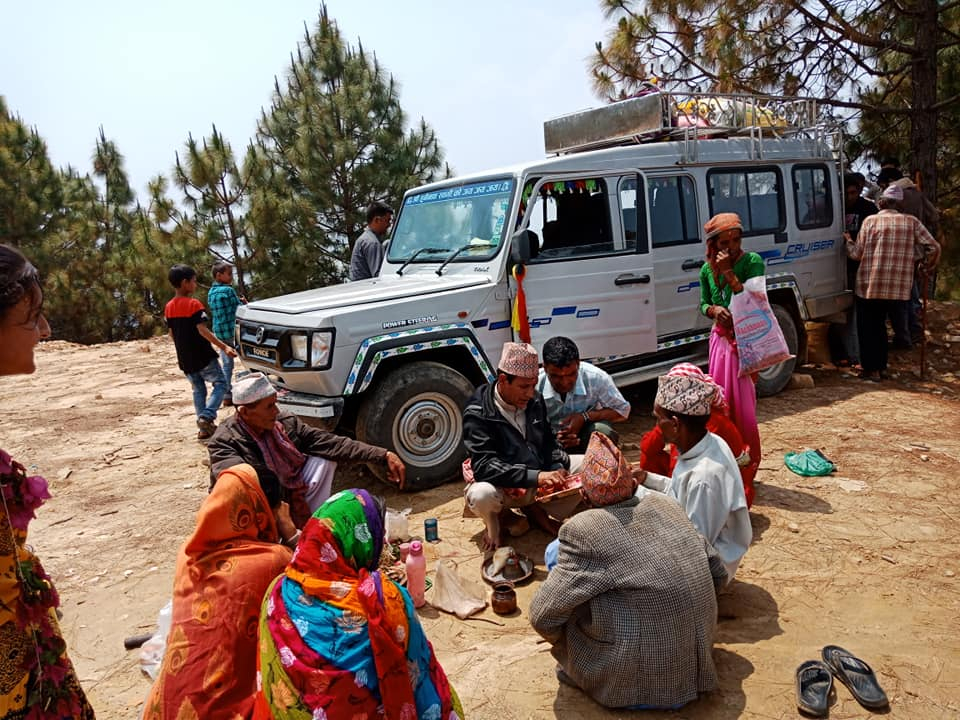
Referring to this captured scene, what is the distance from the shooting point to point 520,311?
492 cm

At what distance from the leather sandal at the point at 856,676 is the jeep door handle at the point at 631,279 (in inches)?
125

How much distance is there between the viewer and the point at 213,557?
2.27 metres

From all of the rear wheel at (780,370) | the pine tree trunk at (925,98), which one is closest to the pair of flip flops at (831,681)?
the rear wheel at (780,370)

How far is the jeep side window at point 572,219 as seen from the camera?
5.15 metres

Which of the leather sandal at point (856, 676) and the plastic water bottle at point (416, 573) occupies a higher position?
the plastic water bottle at point (416, 573)

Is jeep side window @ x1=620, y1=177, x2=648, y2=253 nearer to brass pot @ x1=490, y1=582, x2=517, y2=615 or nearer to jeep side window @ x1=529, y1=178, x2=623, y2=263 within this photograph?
jeep side window @ x1=529, y1=178, x2=623, y2=263

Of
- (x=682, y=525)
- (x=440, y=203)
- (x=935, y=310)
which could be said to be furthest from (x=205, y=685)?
(x=935, y=310)

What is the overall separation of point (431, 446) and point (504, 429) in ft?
3.68

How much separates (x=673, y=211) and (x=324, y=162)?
8.87 metres

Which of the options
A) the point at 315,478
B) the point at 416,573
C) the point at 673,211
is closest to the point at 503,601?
the point at 416,573

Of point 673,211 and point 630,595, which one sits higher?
point 673,211

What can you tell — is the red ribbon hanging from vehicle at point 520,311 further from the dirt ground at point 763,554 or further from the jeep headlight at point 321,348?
the jeep headlight at point 321,348

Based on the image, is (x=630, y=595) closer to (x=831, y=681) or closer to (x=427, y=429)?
(x=831, y=681)

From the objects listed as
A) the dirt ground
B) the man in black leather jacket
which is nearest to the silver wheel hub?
the dirt ground
